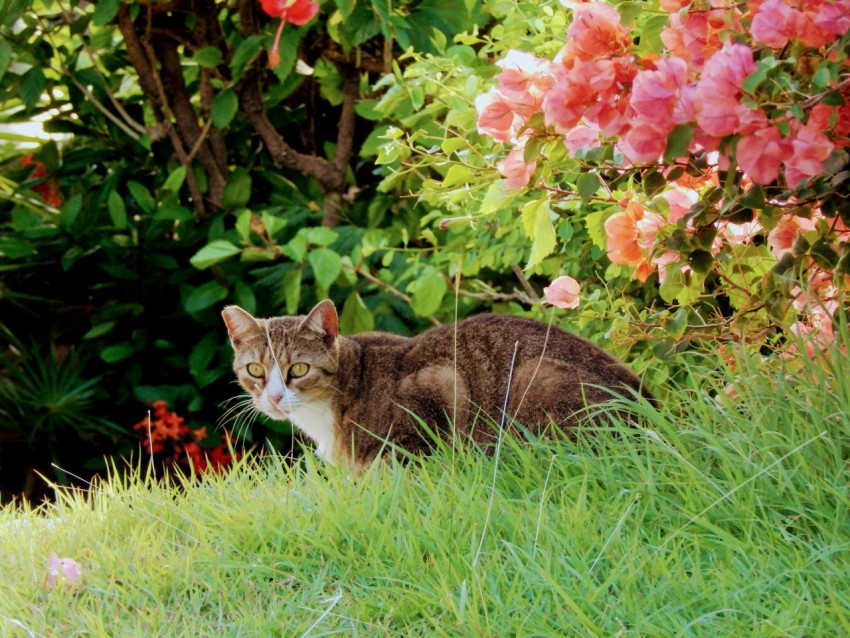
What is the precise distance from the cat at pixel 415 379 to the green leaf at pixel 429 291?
45cm

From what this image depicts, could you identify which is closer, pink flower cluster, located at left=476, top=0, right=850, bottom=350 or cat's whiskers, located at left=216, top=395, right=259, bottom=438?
pink flower cluster, located at left=476, top=0, right=850, bottom=350

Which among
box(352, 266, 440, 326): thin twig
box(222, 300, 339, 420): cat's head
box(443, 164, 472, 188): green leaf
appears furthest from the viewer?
box(352, 266, 440, 326): thin twig

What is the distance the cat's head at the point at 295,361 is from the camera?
3.26 meters

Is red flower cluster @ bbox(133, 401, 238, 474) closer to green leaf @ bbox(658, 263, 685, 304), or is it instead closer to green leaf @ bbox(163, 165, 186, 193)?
green leaf @ bbox(163, 165, 186, 193)

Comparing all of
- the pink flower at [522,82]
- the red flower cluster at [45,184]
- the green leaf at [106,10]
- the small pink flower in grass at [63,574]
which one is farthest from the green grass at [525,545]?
the red flower cluster at [45,184]

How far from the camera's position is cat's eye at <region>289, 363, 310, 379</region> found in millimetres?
3270

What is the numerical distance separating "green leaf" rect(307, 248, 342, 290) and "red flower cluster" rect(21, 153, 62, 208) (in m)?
1.73

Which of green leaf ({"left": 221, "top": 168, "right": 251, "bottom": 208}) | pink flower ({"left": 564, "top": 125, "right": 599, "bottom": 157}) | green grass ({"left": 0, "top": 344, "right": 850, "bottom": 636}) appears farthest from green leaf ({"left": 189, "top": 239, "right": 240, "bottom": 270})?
pink flower ({"left": 564, "top": 125, "right": 599, "bottom": 157})

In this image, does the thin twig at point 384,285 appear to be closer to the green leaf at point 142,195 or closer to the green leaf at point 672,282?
the green leaf at point 142,195

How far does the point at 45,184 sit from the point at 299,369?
98.1 inches

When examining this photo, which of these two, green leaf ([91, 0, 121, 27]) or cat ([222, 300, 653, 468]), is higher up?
green leaf ([91, 0, 121, 27])

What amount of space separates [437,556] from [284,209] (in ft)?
8.82

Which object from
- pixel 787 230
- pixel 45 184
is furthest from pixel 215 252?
pixel 787 230

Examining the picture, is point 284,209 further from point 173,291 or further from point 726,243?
point 726,243
